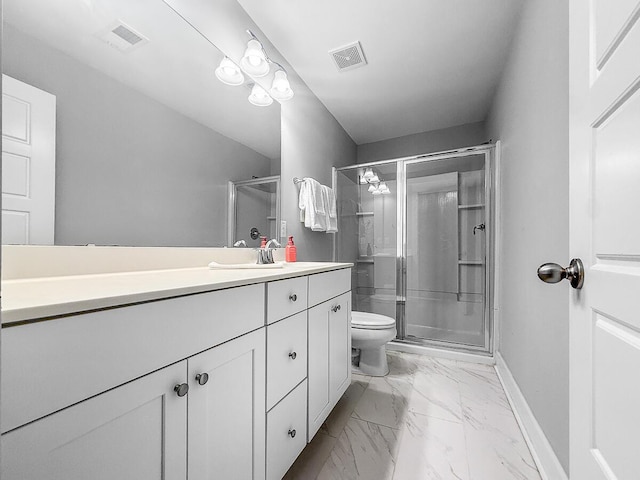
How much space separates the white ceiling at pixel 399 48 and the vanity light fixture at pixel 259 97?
0.39 meters

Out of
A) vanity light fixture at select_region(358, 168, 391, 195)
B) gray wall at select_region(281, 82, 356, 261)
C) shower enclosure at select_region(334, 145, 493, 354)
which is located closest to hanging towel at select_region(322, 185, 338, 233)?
gray wall at select_region(281, 82, 356, 261)

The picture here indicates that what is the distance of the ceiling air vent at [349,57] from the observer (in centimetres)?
194

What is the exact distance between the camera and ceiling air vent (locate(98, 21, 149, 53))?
3.38 feet

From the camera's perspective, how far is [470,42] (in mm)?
1892

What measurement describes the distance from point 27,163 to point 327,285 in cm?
111

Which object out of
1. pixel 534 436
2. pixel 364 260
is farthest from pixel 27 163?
pixel 364 260

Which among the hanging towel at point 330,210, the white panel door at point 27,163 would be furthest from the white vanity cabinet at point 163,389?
the hanging towel at point 330,210

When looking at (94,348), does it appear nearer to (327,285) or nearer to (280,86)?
(327,285)

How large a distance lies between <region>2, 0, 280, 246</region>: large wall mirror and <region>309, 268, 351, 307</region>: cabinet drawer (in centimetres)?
53

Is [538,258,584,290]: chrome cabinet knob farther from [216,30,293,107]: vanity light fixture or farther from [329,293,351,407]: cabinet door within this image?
[216,30,293,107]: vanity light fixture

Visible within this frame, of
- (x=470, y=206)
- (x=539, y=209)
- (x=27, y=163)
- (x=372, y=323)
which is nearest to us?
(x=27, y=163)

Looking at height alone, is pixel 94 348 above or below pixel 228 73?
below

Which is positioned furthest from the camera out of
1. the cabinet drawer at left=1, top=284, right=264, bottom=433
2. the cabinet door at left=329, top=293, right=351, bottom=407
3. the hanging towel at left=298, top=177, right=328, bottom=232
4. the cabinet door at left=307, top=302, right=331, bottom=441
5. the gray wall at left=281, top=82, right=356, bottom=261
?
the hanging towel at left=298, top=177, right=328, bottom=232

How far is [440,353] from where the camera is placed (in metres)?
2.40
